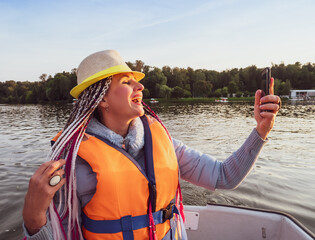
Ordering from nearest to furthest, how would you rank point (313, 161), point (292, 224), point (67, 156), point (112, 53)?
point (67, 156) → point (112, 53) → point (292, 224) → point (313, 161)

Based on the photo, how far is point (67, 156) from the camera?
1878 millimetres

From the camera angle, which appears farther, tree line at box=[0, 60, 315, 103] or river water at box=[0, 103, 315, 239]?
tree line at box=[0, 60, 315, 103]

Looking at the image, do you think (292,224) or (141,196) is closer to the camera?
(141,196)

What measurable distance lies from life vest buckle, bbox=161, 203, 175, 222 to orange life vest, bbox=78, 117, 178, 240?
0.02m

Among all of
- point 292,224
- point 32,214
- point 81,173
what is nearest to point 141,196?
point 81,173

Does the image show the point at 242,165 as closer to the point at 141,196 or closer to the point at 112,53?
the point at 141,196

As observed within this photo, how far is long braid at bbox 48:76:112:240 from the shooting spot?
1.81 m

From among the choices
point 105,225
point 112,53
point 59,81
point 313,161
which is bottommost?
point 313,161

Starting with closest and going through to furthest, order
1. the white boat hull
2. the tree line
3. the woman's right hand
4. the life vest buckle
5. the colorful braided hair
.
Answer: the woman's right hand < the colorful braided hair < the life vest buckle < the white boat hull < the tree line

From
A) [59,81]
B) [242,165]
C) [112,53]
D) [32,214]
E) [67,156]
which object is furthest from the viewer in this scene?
[59,81]

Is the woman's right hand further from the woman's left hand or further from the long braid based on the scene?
the woman's left hand

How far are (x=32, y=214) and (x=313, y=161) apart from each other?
10770 mm

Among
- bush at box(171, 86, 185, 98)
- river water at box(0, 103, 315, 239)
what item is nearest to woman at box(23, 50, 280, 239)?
river water at box(0, 103, 315, 239)

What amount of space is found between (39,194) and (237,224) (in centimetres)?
228
